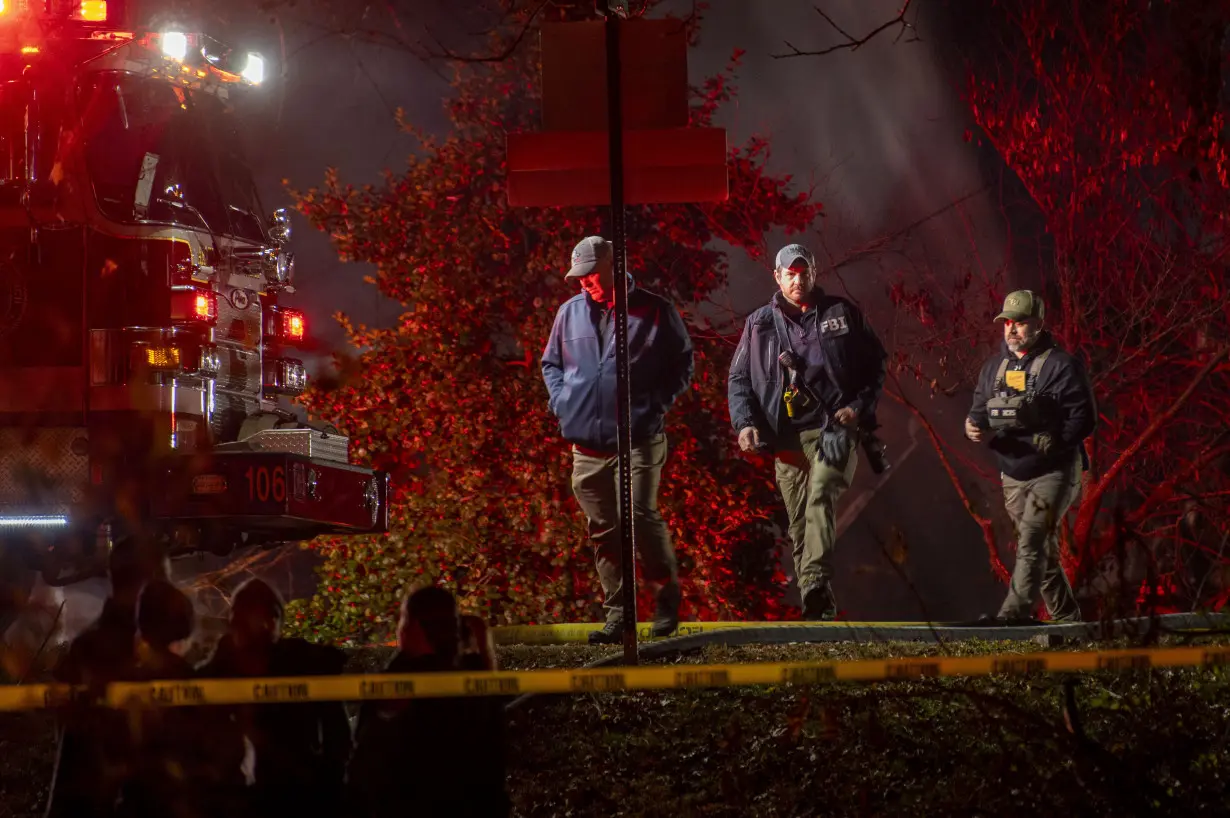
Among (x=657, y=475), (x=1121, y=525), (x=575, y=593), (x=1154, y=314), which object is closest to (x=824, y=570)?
(x=657, y=475)

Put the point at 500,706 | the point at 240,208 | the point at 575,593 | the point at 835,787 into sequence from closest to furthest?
the point at 500,706
the point at 835,787
the point at 240,208
the point at 575,593

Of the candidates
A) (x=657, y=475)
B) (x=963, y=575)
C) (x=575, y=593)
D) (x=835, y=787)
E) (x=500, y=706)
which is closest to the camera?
(x=500, y=706)

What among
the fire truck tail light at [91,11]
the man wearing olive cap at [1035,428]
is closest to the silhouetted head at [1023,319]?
the man wearing olive cap at [1035,428]

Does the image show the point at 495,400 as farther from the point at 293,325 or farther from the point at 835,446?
the point at 835,446

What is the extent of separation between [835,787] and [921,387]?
8124 mm

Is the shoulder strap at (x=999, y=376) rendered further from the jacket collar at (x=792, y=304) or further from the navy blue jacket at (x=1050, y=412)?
the jacket collar at (x=792, y=304)

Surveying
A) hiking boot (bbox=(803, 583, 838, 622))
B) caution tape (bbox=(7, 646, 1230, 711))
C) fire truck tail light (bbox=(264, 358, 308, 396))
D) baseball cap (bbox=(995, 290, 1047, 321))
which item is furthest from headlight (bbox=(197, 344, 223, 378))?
baseball cap (bbox=(995, 290, 1047, 321))

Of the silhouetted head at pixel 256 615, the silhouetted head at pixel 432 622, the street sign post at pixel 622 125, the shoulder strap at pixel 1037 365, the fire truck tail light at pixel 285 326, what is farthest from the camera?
the fire truck tail light at pixel 285 326

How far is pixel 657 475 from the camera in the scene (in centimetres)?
845

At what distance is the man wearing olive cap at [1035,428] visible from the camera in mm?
8812

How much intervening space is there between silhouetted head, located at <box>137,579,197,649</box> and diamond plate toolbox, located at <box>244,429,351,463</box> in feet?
12.4

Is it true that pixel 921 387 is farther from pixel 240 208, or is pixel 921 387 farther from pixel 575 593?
pixel 240 208

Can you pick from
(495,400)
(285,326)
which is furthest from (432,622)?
(495,400)

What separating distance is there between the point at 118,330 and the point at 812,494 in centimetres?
390
